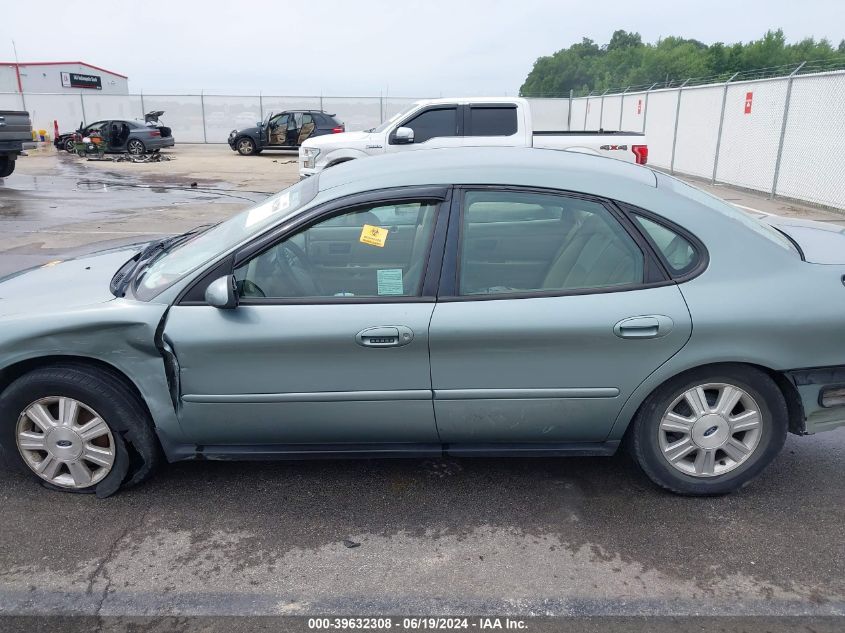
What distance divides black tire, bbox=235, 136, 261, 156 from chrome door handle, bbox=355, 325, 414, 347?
26562 millimetres

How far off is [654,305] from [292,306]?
5.28ft

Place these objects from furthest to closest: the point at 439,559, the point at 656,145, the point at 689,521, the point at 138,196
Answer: the point at 656,145, the point at 138,196, the point at 689,521, the point at 439,559

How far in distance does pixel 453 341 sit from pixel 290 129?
2544cm

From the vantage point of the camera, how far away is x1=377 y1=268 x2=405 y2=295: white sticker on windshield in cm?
306

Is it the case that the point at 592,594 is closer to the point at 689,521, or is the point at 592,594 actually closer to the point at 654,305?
the point at 689,521

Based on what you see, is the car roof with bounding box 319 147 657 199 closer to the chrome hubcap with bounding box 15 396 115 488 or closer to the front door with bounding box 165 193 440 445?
the front door with bounding box 165 193 440 445

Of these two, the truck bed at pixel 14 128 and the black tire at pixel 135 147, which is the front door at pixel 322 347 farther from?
the black tire at pixel 135 147

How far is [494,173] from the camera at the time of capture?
10.5 feet

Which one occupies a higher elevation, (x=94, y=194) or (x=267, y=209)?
(x=267, y=209)

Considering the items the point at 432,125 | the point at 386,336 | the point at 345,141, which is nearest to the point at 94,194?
the point at 345,141

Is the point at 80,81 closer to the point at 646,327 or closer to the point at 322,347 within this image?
the point at 322,347

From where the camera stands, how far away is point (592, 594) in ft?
8.75

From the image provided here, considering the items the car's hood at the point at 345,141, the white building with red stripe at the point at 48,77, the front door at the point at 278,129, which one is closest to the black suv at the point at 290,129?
the front door at the point at 278,129

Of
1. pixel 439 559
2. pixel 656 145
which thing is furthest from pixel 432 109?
pixel 656 145
